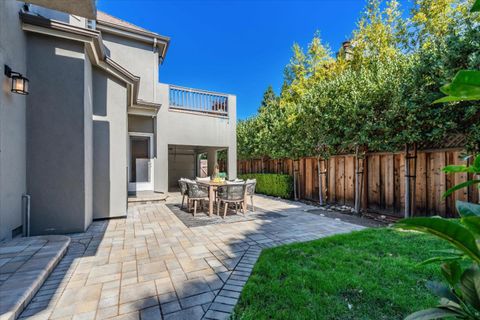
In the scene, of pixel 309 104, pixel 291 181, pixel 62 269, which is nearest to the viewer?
pixel 62 269

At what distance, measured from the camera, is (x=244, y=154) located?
13.2 metres

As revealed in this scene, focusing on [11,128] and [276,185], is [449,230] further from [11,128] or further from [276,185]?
[276,185]

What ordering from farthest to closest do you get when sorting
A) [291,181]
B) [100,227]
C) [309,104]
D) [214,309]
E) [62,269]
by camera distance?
[291,181] → [309,104] → [100,227] → [62,269] → [214,309]

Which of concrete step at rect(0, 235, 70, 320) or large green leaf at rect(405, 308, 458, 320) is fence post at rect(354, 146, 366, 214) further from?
concrete step at rect(0, 235, 70, 320)

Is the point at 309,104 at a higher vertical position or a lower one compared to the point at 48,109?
higher

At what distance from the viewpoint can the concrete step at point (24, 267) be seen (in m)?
2.21

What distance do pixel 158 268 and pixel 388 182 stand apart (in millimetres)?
6040

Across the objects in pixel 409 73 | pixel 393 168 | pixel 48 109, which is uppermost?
pixel 409 73

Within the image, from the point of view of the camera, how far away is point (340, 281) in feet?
8.98

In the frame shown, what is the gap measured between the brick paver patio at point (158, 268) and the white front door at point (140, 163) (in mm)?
4302

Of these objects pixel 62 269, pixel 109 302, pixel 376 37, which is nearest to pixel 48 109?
pixel 62 269

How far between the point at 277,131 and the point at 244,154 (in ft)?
11.8

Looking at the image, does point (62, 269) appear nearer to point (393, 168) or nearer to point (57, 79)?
point (57, 79)

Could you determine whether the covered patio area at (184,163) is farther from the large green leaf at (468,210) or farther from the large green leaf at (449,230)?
the large green leaf at (449,230)
